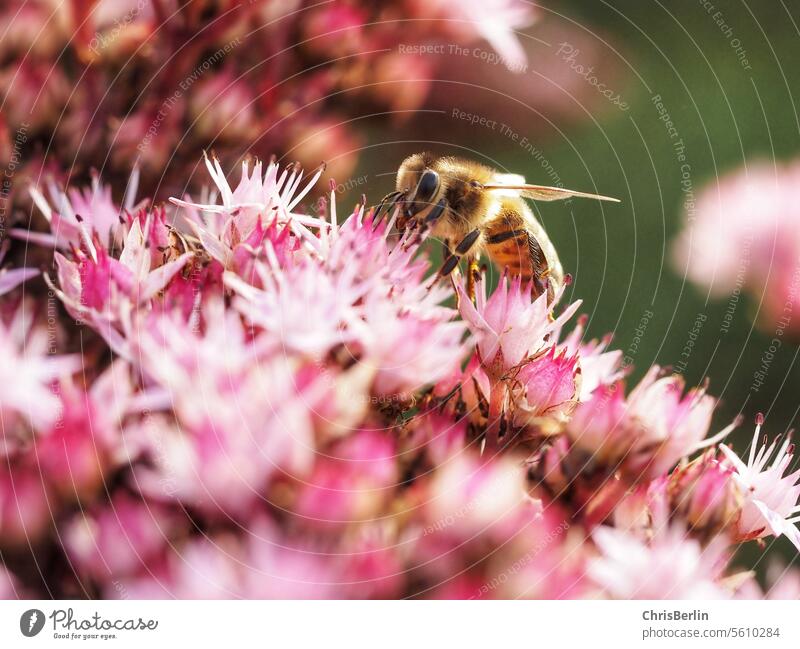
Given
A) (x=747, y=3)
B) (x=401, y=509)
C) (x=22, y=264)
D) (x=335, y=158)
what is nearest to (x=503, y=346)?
(x=401, y=509)

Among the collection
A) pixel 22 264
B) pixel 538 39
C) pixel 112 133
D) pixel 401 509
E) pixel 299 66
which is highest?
pixel 538 39

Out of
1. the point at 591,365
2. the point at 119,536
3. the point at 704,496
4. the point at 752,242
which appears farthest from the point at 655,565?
the point at 752,242

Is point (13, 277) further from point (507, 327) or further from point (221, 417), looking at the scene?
point (507, 327)

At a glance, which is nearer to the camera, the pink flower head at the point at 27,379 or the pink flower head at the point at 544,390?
the pink flower head at the point at 27,379

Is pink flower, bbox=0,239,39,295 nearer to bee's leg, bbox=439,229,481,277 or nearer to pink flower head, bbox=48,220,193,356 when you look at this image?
pink flower head, bbox=48,220,193,356

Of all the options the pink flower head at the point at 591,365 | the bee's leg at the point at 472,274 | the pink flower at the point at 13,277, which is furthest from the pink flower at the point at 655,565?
the pink flower at the point at 13,277

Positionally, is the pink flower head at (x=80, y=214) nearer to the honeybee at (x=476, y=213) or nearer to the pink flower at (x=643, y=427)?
the honeybee at (x=476, y=213)

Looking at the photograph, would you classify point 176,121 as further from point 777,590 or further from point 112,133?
point 777,590
